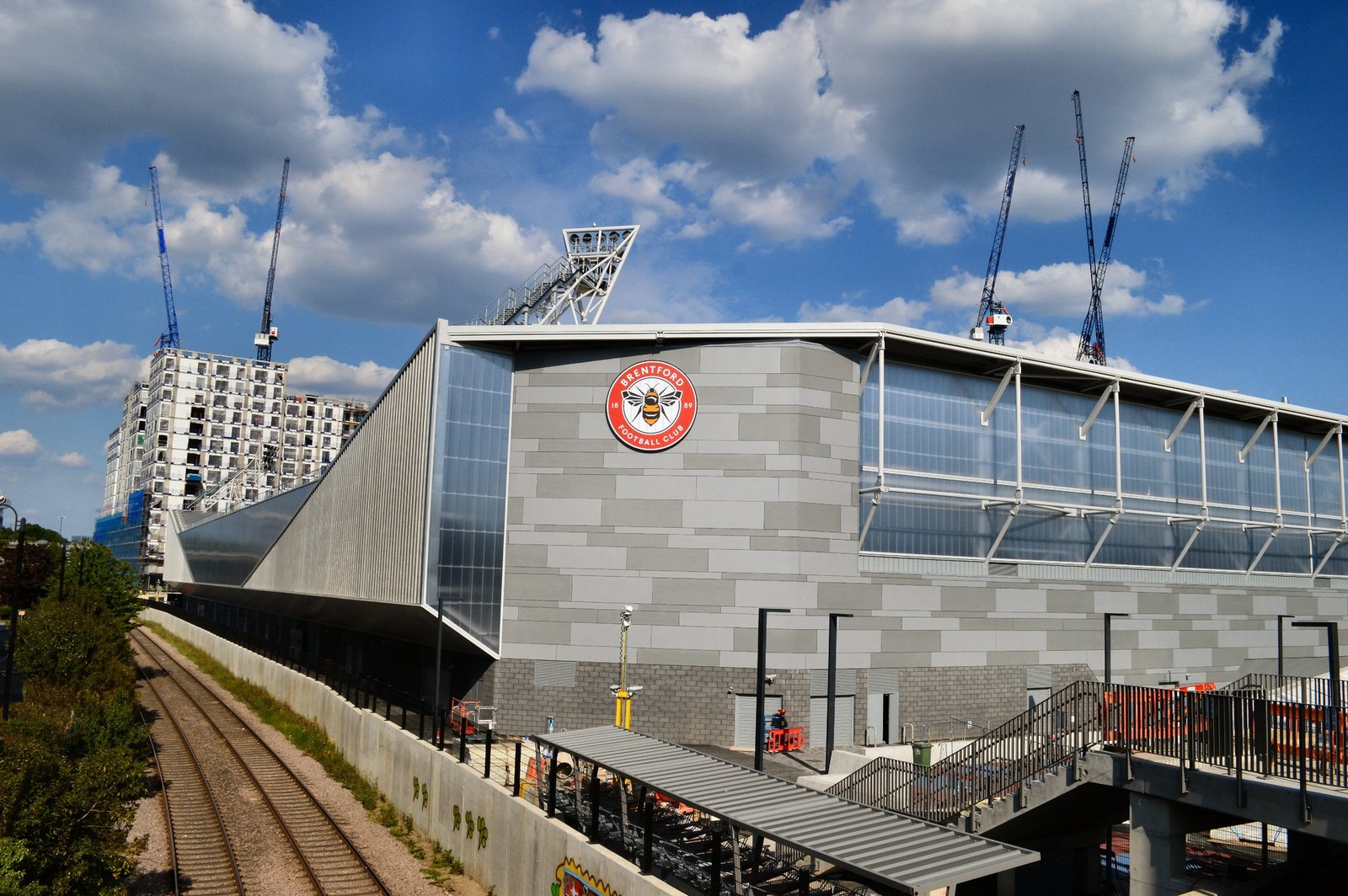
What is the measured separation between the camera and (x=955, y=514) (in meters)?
40.3

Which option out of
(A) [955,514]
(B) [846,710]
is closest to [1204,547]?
(A) [955,514]

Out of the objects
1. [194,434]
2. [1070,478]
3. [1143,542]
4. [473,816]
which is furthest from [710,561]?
[194,434]

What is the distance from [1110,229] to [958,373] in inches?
3818

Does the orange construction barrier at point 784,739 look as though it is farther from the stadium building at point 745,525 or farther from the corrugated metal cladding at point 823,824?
the corrugated metal cladding at point 823,824

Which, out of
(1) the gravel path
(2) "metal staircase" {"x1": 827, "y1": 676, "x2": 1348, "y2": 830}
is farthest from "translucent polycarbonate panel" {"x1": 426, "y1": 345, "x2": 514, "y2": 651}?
(2) "metal staircase" {"x1": 827, "y1": 676, "x2": 1348, "y2": 830}

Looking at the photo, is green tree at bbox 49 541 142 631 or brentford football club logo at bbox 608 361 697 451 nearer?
brentford football club logo at bbox 608 361 697 451

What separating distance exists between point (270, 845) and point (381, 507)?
60.1 feet

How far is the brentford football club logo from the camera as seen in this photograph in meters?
37.5

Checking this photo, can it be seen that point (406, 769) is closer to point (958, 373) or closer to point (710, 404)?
point (710, 404)

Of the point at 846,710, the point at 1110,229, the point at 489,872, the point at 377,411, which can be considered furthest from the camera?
the point at 1110,229

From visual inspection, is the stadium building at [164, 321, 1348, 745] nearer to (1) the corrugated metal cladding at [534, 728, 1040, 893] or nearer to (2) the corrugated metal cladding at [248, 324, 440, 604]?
(2) the corrugated metal cladding at [248, 324, 440, 604]

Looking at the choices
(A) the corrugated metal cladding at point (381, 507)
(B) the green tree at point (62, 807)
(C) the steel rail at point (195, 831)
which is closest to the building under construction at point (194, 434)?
(A) the corrugated metal cladding at point (381, 507)

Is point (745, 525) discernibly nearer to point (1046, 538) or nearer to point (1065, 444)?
point (1046, 538)

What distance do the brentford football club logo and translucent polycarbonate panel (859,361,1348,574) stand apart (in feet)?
23.9
